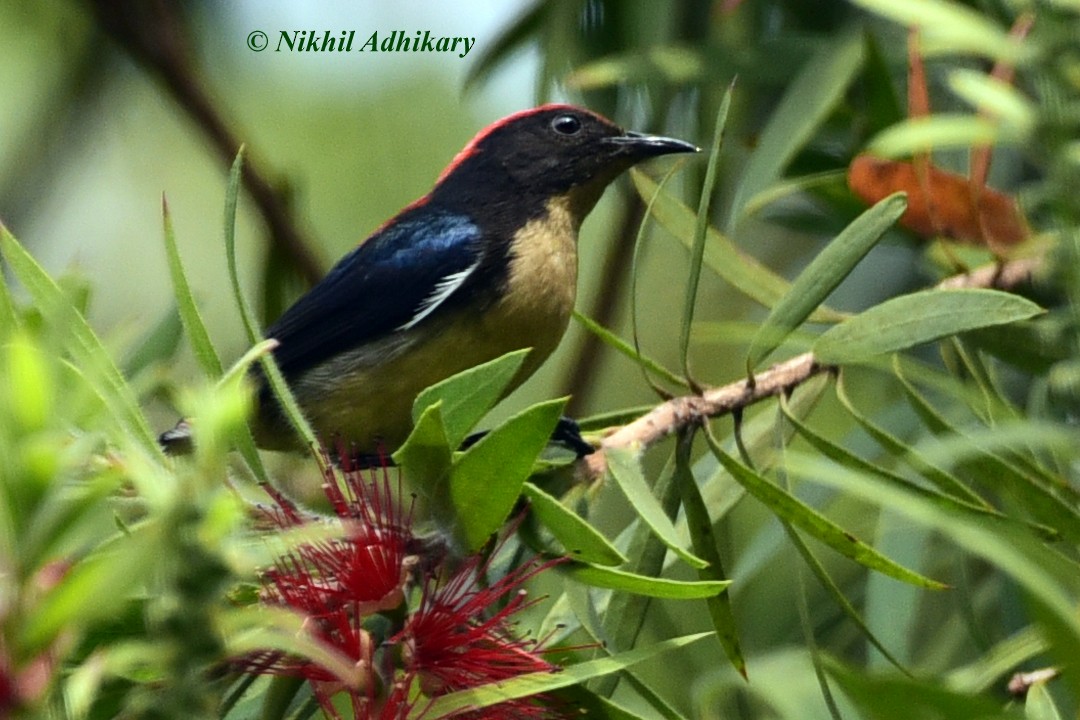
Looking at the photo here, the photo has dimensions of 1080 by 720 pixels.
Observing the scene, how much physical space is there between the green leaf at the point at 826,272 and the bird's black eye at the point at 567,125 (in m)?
1.65

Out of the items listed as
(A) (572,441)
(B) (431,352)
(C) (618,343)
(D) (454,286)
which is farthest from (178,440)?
(C) (618,343)

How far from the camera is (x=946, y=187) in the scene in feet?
9.43

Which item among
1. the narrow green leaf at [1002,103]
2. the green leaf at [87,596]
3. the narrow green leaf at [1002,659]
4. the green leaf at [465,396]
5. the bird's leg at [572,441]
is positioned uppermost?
the narrow green leaf at [1002,103]

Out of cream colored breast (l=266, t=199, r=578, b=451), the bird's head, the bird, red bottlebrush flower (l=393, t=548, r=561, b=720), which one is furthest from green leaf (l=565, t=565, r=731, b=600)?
the bird's head

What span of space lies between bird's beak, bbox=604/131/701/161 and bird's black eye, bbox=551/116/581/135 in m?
0.09

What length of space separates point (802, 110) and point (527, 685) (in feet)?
6.48

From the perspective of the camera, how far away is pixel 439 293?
3250mm

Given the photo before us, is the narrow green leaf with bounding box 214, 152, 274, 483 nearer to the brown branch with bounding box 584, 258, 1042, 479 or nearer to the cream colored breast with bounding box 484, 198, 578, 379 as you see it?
the brown branch with bounding box 584, 258, 1042, 479

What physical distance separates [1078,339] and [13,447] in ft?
1.90

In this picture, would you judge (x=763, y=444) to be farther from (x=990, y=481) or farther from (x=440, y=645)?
(x=440, y=645)

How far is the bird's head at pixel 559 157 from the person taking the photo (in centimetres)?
362

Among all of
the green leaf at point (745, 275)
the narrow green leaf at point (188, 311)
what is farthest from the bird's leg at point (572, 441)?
the narrow green leaf at point (188, 311)

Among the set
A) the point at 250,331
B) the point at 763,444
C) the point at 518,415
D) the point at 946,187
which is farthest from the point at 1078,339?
the point at 946,187

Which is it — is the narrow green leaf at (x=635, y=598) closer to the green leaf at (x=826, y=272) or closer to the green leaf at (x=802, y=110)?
the green leaf at (x=826, y=272)
